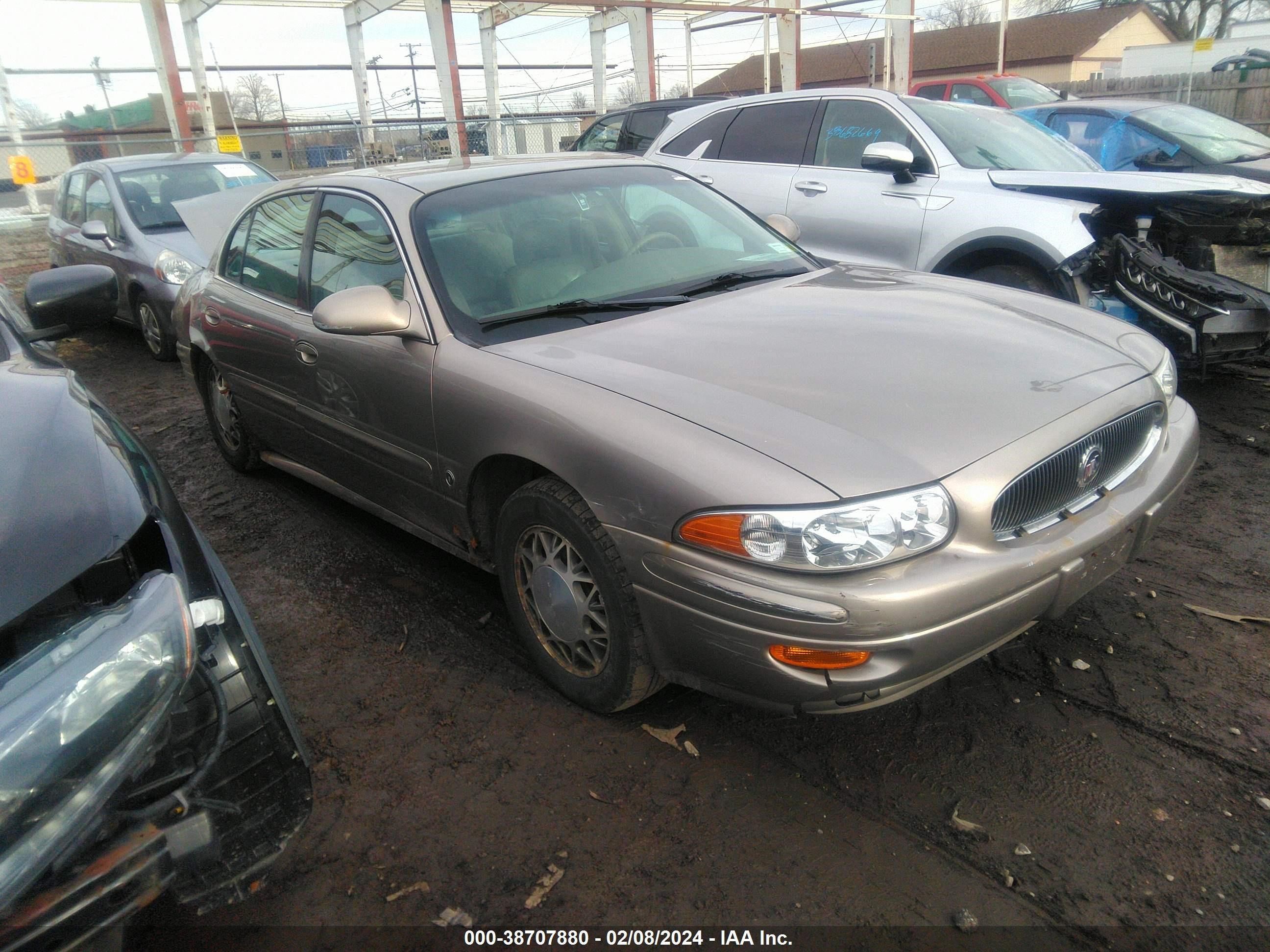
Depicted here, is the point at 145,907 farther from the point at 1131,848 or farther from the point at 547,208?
the point at 547,208

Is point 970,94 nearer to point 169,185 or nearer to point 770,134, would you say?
point 770,134

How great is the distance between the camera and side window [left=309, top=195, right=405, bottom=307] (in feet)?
11.0

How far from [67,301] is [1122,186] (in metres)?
5.18

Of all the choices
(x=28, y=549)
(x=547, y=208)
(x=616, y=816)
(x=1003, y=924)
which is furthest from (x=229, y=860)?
(x=547, y=208)

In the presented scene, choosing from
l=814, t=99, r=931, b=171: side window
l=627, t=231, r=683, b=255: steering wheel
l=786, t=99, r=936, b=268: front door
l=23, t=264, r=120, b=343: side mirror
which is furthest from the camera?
l=814, t=99, r=931, b=171: side window

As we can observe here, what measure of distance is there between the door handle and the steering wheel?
1.33 meters

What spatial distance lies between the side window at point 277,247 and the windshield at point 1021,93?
1092 cm

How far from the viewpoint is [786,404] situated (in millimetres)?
2451

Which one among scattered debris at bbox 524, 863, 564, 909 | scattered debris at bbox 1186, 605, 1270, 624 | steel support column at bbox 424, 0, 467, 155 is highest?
steel support column at bbox 424, 0, 467, 155

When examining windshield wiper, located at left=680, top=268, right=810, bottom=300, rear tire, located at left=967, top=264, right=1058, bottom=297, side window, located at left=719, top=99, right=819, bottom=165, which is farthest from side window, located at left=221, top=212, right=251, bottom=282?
rear tire, located at left=967, top=264, right=1058, bottom=297

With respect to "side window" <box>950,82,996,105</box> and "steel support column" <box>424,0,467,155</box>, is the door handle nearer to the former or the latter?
"side window" <box>950,82,996,105</box>

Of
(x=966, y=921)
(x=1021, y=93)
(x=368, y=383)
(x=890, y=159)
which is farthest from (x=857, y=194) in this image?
(x=1021, y=93)

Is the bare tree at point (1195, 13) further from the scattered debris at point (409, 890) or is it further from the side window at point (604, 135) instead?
the scattered debris at point (409, 890)

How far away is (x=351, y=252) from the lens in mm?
3609
